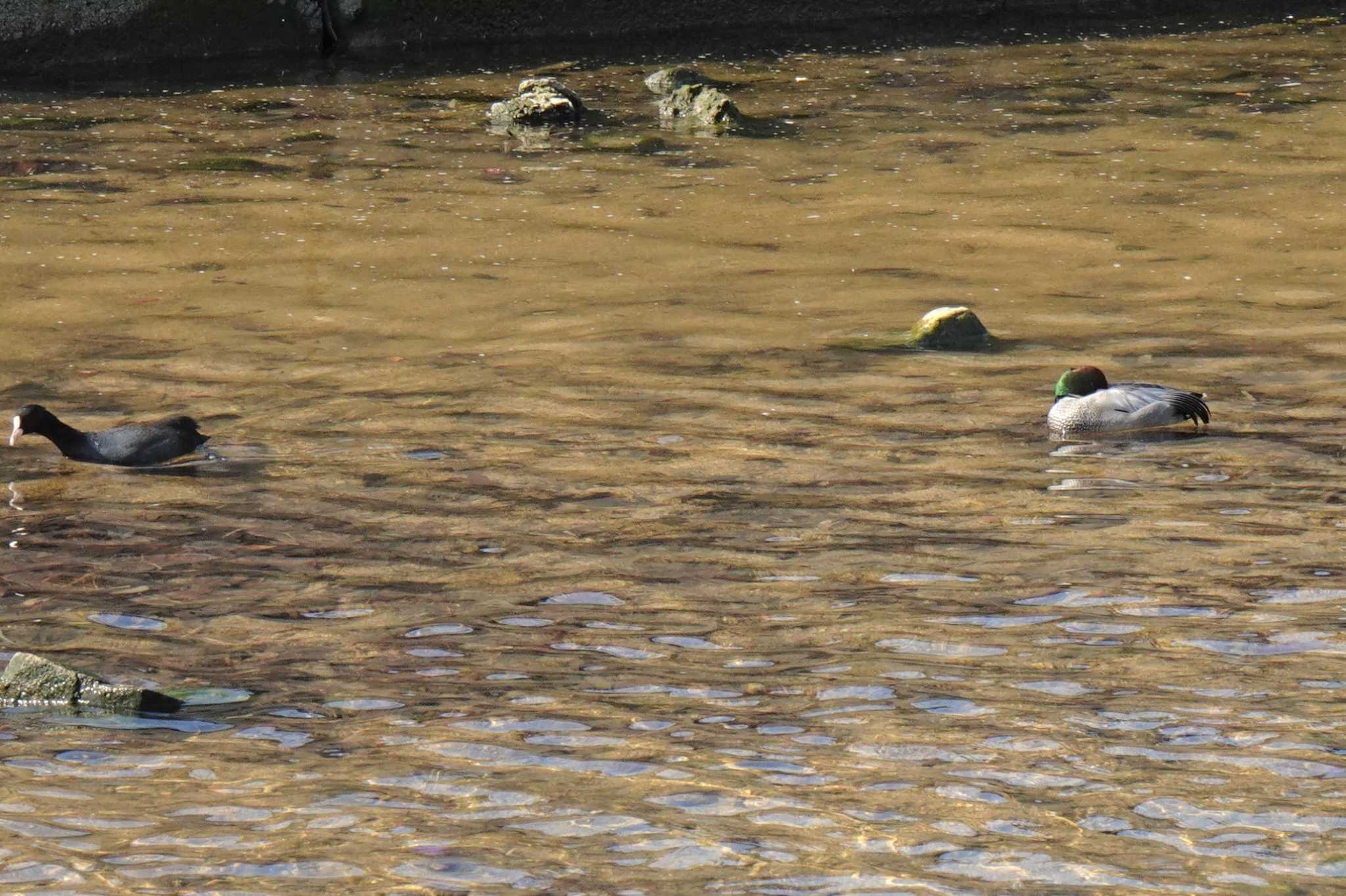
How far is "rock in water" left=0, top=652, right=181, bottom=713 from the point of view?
5320 mm

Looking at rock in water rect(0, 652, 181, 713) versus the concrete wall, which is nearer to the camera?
rock in water rect(0, 652, 181, 713)

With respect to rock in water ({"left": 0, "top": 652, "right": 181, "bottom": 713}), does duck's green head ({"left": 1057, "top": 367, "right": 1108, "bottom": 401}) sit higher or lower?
higher

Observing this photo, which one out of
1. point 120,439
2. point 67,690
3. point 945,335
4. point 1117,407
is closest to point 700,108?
point 945,335

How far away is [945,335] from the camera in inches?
387

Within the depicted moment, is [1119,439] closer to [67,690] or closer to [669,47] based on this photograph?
[67,690]

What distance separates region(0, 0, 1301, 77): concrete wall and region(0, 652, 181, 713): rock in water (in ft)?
44.4

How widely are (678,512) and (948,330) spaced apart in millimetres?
2994

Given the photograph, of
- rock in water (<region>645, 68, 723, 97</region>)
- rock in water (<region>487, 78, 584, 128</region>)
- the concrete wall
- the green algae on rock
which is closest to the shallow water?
the green algae on rock

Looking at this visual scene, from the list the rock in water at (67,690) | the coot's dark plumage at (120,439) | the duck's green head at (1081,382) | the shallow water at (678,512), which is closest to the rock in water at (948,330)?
the shallow water at (678,512)

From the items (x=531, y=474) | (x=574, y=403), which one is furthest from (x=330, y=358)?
(x=531, y=474)

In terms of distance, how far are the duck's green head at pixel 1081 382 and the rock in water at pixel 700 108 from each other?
7.66 meters

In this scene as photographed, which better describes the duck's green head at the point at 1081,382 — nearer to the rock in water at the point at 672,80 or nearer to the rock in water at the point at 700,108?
the rock in water at the point at 700,108

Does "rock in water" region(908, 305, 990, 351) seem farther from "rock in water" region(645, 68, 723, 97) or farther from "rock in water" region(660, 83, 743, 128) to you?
"rock in water" region(645, 68, 723, 97)

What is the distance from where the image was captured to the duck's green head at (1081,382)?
853 centimetres
